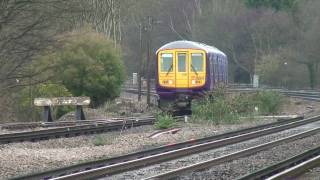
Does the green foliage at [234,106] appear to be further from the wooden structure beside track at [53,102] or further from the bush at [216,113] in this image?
the wooden structure beside track at [53,102]

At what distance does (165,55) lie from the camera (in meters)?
31.6

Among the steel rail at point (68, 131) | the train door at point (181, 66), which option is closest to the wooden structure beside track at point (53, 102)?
the steel rail at point (68, 131)

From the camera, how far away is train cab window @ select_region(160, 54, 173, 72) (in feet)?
103

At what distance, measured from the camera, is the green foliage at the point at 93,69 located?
37781mm

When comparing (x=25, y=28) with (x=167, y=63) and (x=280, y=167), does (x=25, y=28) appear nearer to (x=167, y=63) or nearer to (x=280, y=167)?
(x=280, y=167)

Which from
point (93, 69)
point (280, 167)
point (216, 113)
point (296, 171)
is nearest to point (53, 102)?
point (216, 113)

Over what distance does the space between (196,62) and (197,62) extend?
0.17 feet

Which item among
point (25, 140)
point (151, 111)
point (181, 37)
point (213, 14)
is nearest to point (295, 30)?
point (213, 14)

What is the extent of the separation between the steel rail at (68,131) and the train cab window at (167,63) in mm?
4892

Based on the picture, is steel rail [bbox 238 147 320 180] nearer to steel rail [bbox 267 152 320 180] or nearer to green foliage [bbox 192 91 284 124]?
steel rail [bbox 267 152 320 180]

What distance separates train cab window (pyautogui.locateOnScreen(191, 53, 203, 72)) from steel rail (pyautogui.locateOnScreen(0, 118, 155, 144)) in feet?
17.1

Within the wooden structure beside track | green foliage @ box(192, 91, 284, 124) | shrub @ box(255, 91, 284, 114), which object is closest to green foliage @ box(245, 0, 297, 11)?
green foliage @ box(192, 91, 284, 124)

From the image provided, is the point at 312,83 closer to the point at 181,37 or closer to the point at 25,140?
the point at 181,37

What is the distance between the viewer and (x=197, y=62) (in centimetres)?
3152
